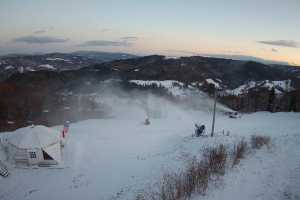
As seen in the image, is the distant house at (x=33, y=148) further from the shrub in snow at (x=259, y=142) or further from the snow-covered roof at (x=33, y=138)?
the shrub in snow at (x=259, y=142)

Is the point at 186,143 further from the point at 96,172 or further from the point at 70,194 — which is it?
the point at 70,194

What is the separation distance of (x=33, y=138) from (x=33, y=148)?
3.80 ft

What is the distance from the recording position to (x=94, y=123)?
39875mm

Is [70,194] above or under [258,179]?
under

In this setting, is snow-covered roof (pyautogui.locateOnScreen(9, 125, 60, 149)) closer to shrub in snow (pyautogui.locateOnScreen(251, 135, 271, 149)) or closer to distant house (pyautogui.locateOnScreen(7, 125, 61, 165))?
distant house (pyautogui.locateOnScreen(7, 125, 61, 165))

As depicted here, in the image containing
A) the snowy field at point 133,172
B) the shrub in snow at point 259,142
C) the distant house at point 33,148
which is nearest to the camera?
the snowy field at point 133,172

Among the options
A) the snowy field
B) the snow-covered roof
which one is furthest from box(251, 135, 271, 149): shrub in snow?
the snow-covered roof

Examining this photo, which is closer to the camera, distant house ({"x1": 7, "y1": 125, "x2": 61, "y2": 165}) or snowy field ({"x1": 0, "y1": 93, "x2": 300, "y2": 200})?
snowy field ({"x1": 0, "y1": 93, "x2": 300, "y2": 200})

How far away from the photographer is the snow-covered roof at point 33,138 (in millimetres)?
19958

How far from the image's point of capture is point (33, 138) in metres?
20.5

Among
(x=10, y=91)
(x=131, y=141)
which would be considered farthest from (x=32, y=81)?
(x=131, y=141)

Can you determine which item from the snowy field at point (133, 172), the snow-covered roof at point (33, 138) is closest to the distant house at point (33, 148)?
the snow-covered roof at point (33, 138)

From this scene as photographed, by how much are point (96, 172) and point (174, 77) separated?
15225 cm

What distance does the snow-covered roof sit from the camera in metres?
20.0
